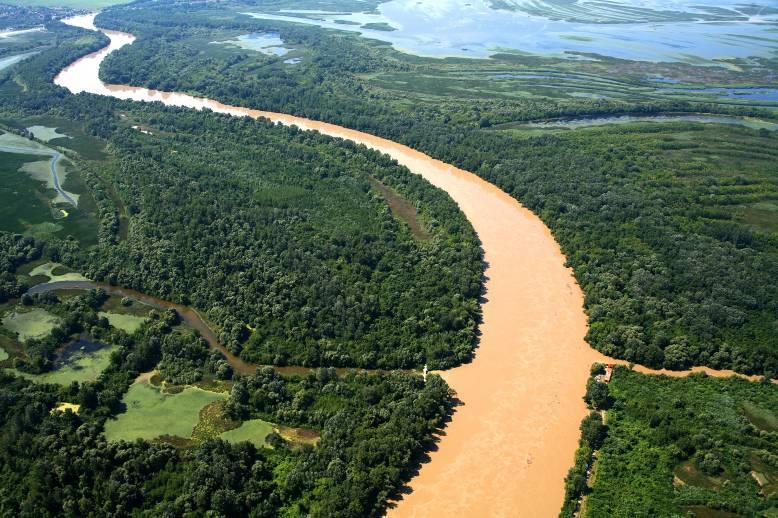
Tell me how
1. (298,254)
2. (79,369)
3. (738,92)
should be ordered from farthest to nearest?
(738,92), (298,254), (79,369)

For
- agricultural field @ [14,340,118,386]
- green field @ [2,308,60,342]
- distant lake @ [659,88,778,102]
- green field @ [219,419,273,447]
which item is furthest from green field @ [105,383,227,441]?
distant lake @ [659,88,778,102]

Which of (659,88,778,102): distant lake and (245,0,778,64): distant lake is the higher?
(245,0,778,64): distant lake

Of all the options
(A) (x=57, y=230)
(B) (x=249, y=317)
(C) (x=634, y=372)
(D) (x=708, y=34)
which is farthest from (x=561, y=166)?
(D) (x=708, y=34)

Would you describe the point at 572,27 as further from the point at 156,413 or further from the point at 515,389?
the point at 156,413

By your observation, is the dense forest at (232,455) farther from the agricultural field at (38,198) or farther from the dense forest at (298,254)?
the agricultural field at (38,198)

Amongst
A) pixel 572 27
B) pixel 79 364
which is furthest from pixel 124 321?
pixel 572 27

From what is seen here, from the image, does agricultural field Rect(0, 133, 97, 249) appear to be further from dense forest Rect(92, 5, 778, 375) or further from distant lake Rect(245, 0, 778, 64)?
distant lake Rect(245, 0, 778, 64)

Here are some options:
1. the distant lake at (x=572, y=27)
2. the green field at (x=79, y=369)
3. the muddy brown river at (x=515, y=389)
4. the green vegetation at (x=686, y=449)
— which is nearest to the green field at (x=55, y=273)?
the green field at (x=79, y=369)
